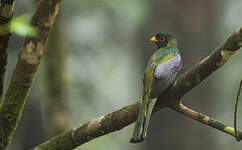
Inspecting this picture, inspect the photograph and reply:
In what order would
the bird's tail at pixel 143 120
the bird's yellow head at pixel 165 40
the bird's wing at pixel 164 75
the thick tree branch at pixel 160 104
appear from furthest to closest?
the bird's yellow head at pixel 165 40 < the bird's wing at pixel 164 75 < the bird's tail at pixel 143 120 < the thick tree branch at pixel 160 104

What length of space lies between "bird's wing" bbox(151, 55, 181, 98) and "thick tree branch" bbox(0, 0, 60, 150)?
3.06 feet

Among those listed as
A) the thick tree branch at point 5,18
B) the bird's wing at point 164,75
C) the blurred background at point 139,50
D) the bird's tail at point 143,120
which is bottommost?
the blurred background at point 139,50

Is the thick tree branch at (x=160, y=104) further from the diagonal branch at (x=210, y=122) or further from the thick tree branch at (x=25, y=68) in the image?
the thick tree branch at (x=25, y=68)

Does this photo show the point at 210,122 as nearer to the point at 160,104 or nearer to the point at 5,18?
the point at 160,104

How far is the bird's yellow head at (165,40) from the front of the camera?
4543 millimetres

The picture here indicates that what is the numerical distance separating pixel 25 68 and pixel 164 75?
114 cm

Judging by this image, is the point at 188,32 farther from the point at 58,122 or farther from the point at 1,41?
the point at 1,41

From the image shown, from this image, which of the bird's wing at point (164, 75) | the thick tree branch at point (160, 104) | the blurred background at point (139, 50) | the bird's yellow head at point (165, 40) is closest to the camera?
the thick tree branch at point (160, 104)

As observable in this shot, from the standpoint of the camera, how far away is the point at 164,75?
149 inches

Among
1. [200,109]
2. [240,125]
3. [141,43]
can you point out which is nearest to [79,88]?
[141,43]

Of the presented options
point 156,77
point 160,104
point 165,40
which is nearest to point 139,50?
point 165,40

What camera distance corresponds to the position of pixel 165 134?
30.6ft

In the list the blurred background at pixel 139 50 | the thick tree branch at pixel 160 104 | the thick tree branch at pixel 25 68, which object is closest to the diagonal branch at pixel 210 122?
the thick tree branch at pixel 160 104

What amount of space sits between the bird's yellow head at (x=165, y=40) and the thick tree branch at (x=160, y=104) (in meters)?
1.06
